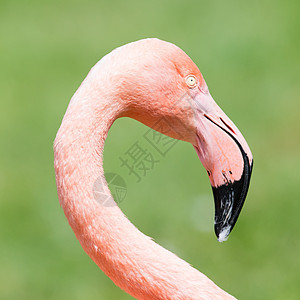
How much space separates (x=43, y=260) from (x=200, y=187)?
1353 millimetres

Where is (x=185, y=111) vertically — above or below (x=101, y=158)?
above

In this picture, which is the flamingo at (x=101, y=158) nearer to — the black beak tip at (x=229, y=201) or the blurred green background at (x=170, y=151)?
the black beak tip at (x=229, y=201)

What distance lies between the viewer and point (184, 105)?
6.43 ft

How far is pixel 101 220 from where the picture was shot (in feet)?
5.96

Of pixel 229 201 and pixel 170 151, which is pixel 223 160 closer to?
pixel 229 201

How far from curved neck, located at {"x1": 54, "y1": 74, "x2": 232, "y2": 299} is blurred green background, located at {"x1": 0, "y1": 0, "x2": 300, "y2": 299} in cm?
209

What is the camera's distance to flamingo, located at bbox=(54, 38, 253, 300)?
1803 mm

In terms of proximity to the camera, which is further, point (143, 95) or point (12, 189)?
point (12, 189)

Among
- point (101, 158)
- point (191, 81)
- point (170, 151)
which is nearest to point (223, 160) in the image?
point (191, 81)

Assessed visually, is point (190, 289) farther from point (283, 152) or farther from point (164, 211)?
point (283, 152)

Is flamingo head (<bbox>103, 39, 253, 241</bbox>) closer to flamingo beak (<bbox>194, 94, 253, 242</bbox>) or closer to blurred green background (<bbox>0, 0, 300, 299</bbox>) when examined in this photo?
flamingo beak (<bbox>194, 94, 253, 242</bbox>)

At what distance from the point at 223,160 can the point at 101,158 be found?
40 cm

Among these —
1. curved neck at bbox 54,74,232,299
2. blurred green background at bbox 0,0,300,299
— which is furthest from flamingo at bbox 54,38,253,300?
blurred green background at bbox 0,0,300,299

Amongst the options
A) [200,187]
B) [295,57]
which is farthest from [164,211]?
[295,57]
